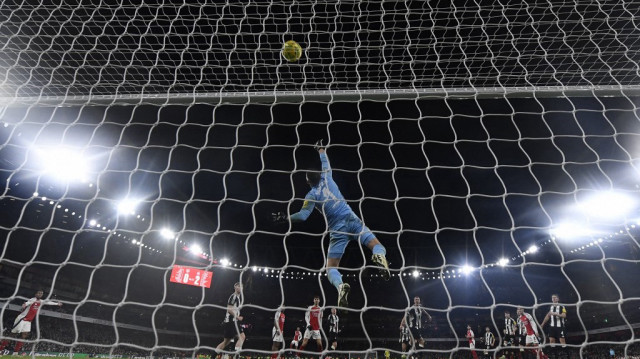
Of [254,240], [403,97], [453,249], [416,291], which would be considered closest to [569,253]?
[453,249]

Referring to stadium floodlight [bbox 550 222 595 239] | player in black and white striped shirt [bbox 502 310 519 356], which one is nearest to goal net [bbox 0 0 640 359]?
stadium floodlight [bbox 550 222 595 239]

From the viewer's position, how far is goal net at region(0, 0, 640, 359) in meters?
2.63

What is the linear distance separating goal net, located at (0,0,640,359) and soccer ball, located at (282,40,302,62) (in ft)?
0.30

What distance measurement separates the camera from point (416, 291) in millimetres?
19219

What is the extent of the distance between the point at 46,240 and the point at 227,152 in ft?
31.4

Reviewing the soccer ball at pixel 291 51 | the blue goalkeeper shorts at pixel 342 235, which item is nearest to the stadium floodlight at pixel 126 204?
the blue goalkeeper shorts at pixel 342 235

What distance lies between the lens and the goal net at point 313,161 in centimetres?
263

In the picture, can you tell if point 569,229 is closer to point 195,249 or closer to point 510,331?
point 510,331

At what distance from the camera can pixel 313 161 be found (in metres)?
8.26

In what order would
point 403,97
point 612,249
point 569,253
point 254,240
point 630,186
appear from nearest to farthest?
point 403,97 < point 630,186 < point 612,249 < point 569,253 < point 254,240

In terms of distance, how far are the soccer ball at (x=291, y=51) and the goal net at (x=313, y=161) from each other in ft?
0.30

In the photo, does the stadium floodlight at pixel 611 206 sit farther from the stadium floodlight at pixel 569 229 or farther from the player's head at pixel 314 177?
the player's head at pixel 314 177

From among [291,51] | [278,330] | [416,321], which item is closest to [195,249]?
[416,321]

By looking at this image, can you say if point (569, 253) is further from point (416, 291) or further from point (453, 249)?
point (416, 291)
